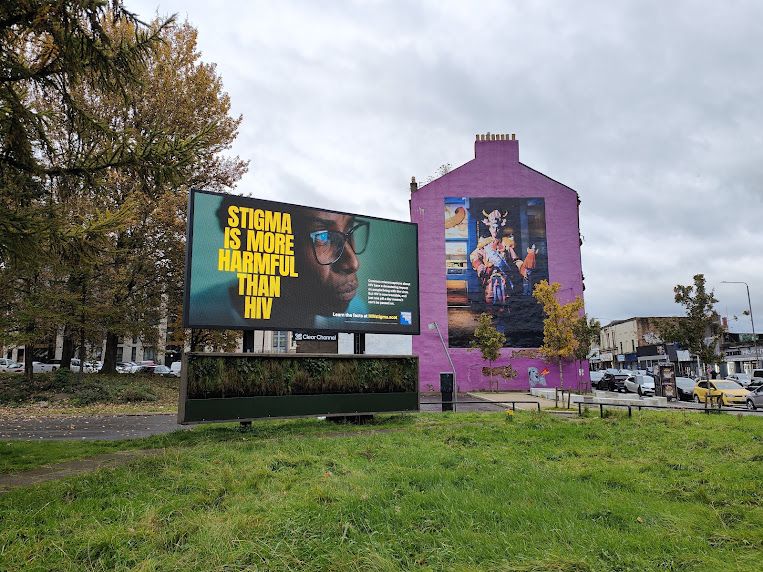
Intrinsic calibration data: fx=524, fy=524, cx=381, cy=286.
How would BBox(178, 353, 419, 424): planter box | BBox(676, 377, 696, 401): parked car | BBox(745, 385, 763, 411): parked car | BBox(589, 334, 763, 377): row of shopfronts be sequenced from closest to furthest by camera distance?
BBox(178, 353, 419, 424): planter box
BBox(745, 385, 763, 411): parked car
BBox(676, 377, 696, 401): parked car
BBox(589, 334, 763, 377): row of shopfronts

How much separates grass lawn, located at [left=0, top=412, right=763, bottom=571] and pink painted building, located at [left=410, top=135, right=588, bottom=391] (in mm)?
26146

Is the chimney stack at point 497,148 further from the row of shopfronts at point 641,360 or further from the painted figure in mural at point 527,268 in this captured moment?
the row of shopfronts at point 641,360

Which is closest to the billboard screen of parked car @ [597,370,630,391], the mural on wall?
the mural on wall

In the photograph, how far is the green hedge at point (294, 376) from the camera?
12609mm

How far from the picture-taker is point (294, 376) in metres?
14.0

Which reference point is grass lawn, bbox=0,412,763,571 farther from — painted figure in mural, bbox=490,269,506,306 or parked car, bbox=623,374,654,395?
parked car, bbox=623,374,654,395

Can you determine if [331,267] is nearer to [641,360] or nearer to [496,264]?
[496,264]

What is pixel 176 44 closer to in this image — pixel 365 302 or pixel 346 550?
pixel 365 302

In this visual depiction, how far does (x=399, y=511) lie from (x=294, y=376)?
899 centimetres

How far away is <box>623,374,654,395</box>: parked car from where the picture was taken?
1448 inches

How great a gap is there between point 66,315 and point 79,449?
1499 cm

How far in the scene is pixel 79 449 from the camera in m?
10.2

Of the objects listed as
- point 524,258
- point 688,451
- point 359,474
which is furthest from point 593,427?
point 524,258

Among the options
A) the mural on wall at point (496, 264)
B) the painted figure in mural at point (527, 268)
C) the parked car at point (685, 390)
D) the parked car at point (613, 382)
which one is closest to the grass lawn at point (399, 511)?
the mural on wall at point (496, 264)
